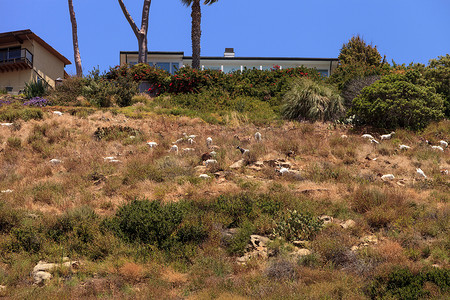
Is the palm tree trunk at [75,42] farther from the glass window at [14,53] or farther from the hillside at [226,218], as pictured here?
the hillside at [226,218]

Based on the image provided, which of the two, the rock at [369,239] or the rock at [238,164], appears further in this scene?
the rock at [238,164]

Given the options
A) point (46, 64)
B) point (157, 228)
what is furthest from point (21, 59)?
point (157, 228)

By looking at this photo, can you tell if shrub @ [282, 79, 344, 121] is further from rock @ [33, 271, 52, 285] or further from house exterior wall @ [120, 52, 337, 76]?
house exterior wall @ [120, 52, 337, 76]

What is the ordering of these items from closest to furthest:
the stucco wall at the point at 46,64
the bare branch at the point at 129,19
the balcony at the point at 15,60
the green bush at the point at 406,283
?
the green bush at the point at 406,283 → the bare branch at the point at 129,19 → the balcony at the point at 15,60 → the stucco wall at the point at 46,64

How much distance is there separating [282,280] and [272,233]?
190cm

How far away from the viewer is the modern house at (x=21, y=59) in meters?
34.9

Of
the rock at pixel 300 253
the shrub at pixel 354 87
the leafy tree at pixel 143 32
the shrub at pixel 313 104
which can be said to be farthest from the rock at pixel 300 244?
the leafy tree at pixel 143 32

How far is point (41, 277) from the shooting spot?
7680 mm

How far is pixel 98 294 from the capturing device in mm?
7273

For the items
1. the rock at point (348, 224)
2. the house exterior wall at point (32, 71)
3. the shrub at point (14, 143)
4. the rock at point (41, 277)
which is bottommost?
the rock at point (41, 277)

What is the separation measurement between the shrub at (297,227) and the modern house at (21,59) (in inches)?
1170

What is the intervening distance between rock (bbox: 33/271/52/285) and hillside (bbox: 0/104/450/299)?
33 millimetres

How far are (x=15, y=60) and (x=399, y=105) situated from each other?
2871cm

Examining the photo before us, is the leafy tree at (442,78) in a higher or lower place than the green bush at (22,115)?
higher
